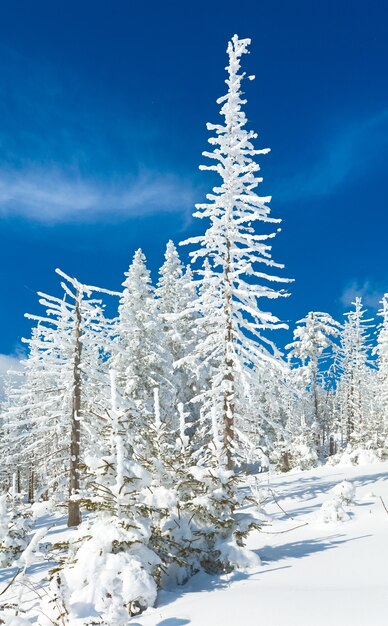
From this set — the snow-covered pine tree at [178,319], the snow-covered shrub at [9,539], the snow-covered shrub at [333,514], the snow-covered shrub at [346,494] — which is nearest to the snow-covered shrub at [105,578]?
the snow-covered shrub at [333,514]

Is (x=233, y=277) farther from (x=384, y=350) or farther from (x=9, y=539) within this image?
(x=384, y=350)

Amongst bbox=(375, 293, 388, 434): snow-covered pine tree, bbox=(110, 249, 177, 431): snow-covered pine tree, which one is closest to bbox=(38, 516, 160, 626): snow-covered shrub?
bbox=(110, 249, 177, 431): snow-covered pine tree

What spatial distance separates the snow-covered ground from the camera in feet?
13.7

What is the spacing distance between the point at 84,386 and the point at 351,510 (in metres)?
9.98

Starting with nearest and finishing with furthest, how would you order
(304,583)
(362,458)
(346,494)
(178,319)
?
(304,583), (346,494), (362,458), (178,319)

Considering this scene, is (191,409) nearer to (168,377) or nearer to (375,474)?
(168,377)

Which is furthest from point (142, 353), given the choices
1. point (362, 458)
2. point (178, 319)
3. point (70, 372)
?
point (362, 458)

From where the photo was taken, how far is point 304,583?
541 centimetres

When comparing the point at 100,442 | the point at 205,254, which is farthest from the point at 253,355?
the point at 100,442

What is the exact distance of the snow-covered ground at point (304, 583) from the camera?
4.17 m

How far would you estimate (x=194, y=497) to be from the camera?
7398 mm

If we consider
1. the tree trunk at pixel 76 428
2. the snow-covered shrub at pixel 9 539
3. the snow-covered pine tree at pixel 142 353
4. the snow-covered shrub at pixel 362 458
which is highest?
the snow-covered pine tree at pixel 142 353

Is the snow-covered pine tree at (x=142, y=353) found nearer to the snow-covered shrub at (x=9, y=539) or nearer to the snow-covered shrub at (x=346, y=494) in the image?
the snow-covered shrub at (x=9, y=539)

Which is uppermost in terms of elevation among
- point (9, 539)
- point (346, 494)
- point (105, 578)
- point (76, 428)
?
point (76, 428)
